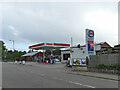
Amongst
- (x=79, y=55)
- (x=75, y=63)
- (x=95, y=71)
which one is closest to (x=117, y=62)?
(x=95, y=71)

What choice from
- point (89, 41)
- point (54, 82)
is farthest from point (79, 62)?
point (54, 82)

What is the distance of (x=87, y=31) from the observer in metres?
20.8

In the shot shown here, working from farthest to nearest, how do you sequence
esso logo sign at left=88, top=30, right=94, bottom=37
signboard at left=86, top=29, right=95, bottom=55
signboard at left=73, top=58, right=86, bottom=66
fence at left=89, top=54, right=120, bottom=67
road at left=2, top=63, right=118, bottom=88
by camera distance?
signboard at left=73, top=58, right=86, bottom=66 < esso logo sign at left=88, top=30, right=94, bottom=37 < signboard at left=86, top=29, right=95, bottom=55 < fence at left=89, top=54, right=120, bottom=67 < road at left=2, top=63, right=118, bottom=88

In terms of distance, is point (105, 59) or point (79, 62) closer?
point (105, 59)

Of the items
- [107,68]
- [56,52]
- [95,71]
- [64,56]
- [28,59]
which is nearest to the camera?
[107,68]

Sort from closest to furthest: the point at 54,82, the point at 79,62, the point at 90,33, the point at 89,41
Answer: the point at 54,82 → the point at 89,41 → the point at 90,33 → the point at 79,62

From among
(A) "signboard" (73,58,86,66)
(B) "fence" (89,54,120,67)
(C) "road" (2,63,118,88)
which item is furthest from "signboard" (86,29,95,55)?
(C) "road" (2,63,118,88)

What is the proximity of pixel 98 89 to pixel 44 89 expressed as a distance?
305 centimetres

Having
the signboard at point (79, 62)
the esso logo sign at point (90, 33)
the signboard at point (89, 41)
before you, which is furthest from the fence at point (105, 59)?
the esso logo sign at point (90, 33)

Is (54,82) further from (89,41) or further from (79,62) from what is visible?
(79,62)

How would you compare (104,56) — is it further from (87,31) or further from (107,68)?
(87,31)

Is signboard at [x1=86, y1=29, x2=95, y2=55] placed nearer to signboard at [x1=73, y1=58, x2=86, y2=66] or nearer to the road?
signboard at [x1=73, y1=58, x2=86, y2=66]

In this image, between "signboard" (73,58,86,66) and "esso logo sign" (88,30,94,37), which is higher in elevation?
"esso logo sign" (88,30,94,37)

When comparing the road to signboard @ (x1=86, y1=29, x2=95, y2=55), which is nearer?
the road
